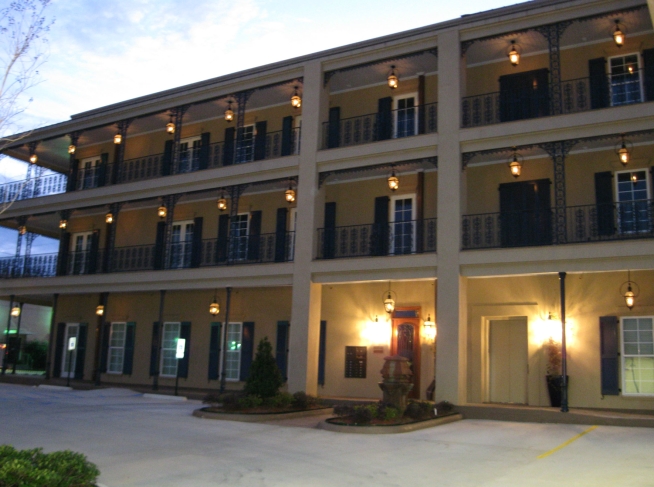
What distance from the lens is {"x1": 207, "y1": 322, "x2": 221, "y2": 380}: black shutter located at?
71.4 feet

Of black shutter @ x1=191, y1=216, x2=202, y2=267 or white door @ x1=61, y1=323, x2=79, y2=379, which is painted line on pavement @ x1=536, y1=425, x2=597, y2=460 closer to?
black shutter @ x1=191, y1=216, x2=202, y2=267

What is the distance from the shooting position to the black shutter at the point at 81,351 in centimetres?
2490

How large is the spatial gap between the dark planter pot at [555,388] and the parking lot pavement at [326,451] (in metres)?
2.13

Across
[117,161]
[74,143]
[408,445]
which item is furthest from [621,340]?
[74,143]

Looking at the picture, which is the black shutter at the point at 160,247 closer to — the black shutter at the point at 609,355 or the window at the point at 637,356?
the black shutter at the point at 609,355

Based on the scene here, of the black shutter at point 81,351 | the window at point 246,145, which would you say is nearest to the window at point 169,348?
the black shutter at point 81,351

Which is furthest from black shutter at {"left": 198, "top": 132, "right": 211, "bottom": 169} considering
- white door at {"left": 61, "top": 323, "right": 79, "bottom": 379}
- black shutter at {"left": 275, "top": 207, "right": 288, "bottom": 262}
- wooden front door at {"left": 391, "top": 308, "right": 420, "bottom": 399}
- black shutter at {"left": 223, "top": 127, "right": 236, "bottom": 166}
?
white door at {"left": 61, "top": 323, "right": 79, "bottom": 379}

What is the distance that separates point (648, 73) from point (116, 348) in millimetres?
19175

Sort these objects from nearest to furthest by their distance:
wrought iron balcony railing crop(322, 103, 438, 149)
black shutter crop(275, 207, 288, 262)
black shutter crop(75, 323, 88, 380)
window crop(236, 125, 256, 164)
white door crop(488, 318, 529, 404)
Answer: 1. white door crop(488, 318, 529, 404)
2. wrought iron balcony railing crop(322, 103, 438, 149)
3. black shutter crop(275, 207, 288, 262)
4. window crop(236, 125, 256, 164)
5. black shutter crop(75, 323, 88, 380)

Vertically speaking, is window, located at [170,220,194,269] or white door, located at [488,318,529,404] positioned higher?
window, located at [170,220,194,269]

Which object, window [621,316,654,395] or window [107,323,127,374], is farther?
window [107,323,127,374]

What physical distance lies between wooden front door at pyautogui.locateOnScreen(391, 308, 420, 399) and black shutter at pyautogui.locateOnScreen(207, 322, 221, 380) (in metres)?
6.06

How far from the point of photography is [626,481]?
27.9ft

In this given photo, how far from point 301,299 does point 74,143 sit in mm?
11417
